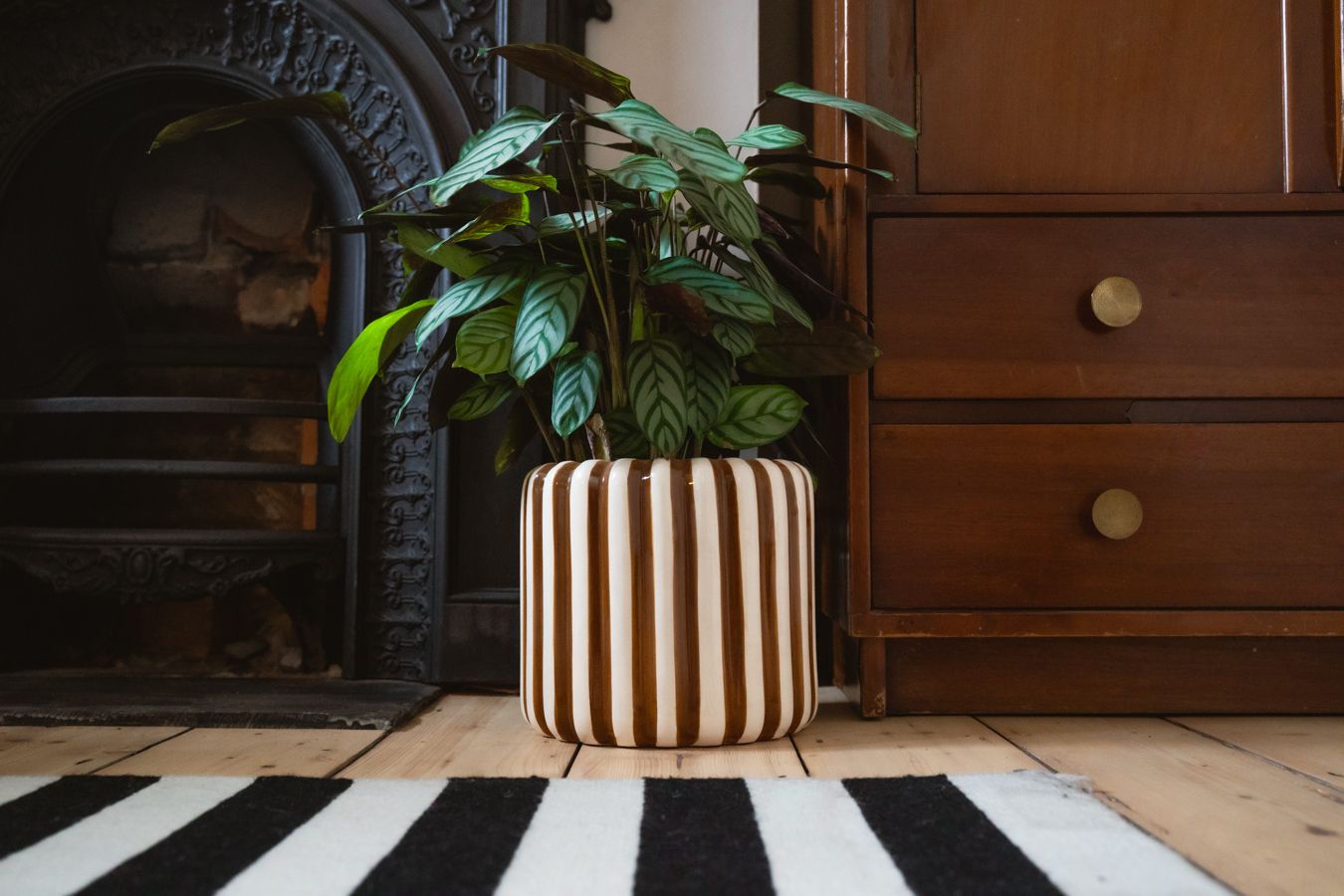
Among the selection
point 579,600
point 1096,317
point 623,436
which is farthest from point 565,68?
point 1096,317

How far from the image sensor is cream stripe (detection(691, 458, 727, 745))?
2.63 ft

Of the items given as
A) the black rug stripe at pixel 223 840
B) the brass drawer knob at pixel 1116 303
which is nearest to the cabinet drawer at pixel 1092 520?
the brass drawer knob at pixel 1116 303

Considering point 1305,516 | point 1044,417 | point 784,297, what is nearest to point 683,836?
point 784,297

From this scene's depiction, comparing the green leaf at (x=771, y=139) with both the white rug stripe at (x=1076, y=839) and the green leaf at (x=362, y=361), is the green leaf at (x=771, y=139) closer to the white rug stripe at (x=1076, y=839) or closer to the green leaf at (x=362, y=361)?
the green leaf at (x=362, y=361)

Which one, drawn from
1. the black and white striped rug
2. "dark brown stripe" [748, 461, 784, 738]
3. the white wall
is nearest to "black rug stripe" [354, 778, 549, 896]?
the black and white striped rug

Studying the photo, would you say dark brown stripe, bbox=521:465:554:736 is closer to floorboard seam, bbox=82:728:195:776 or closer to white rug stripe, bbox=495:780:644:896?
white rug stripe, bbox=495:780:644:896

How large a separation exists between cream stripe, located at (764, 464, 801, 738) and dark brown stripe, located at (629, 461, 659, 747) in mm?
114

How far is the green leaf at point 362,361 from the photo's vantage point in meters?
0.91

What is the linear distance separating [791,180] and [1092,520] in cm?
45

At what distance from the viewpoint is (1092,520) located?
0.90 metres

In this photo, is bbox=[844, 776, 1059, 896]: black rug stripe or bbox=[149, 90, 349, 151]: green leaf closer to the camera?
bbox=[844, 776, 1059, 896]: black rug stripe

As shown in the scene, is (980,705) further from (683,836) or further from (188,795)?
(188,795)

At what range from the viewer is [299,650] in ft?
4.25

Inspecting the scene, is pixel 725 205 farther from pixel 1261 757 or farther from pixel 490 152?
pixel 1261 757
